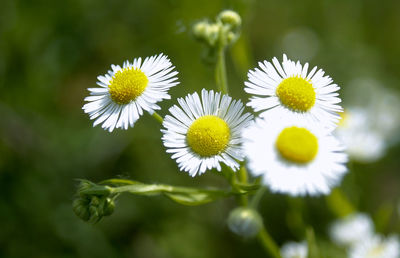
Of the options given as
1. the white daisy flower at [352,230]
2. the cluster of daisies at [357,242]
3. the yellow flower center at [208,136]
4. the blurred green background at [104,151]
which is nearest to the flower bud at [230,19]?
the blurred green background at [104,151]

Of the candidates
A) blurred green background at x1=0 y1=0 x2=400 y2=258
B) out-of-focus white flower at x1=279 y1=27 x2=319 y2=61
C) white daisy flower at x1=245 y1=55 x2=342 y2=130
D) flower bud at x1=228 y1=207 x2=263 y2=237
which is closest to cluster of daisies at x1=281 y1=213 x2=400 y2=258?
blurred green background at x1=0 y1=0 x2=400 y2=258

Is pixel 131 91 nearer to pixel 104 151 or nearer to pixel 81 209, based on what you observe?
pixel 81 209

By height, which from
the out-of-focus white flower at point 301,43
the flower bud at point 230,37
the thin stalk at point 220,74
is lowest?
the thin stalk at point 220,74

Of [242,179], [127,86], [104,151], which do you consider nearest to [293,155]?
[242,179]

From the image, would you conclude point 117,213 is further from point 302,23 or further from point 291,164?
point 302,23

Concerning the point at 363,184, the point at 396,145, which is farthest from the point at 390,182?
the point at 363,184

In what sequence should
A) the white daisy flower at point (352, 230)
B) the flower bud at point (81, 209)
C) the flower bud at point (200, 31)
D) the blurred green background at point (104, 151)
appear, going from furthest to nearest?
the blurred green background at point (104, 151) < the white daisy flower at point (352, 230) < the flower bud at point (200, 31) < the flower bud at point (81, 209)

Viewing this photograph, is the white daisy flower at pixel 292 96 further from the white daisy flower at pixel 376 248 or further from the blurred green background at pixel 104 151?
the white daisy flower at pixel 376 248
